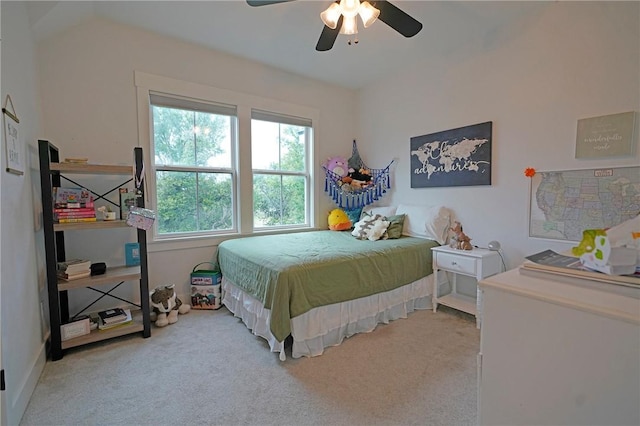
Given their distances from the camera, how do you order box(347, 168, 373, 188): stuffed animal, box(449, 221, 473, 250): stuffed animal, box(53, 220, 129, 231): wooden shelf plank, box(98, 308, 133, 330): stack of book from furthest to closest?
1. box(347, 168, 373, 188): stuffed animal
2. box(449, 221, 473, 250): stuffed animal
3. box(98, 308, 133, 330): stack of book
4. box(53, 220, 129, 231): wooden shelf plank

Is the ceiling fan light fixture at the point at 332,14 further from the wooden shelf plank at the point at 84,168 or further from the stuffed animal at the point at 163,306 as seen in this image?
the stuffed animal at the point at 163,306

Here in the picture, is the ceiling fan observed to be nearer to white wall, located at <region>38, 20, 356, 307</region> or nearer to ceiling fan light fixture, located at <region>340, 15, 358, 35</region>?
ceiling fan light fixture, located at <region>340, 15, 358, 35</region>

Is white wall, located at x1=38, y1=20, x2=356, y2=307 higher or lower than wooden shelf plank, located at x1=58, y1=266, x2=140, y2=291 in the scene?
higher

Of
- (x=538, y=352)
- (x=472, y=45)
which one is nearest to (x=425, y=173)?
(x=472, y=45)

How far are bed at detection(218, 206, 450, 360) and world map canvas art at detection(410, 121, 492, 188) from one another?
417 millimetres

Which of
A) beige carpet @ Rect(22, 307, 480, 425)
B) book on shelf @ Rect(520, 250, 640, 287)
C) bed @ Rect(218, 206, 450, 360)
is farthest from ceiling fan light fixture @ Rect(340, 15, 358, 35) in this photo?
beige carpet @ Rect(22, 307, 480, 425)

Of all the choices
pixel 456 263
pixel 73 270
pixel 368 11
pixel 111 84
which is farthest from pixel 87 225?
pixel 456 263

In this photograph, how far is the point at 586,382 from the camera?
26.3 inches

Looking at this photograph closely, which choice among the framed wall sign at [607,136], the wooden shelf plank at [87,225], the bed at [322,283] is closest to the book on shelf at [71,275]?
the wooden shelf plank at [87,225]

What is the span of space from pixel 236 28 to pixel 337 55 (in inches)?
43.1

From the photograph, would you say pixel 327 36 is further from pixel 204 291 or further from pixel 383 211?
pixel 204 291

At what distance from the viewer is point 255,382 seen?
5.75 ft

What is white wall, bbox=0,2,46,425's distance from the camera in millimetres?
1459

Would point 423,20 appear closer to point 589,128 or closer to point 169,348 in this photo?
point 589,128
